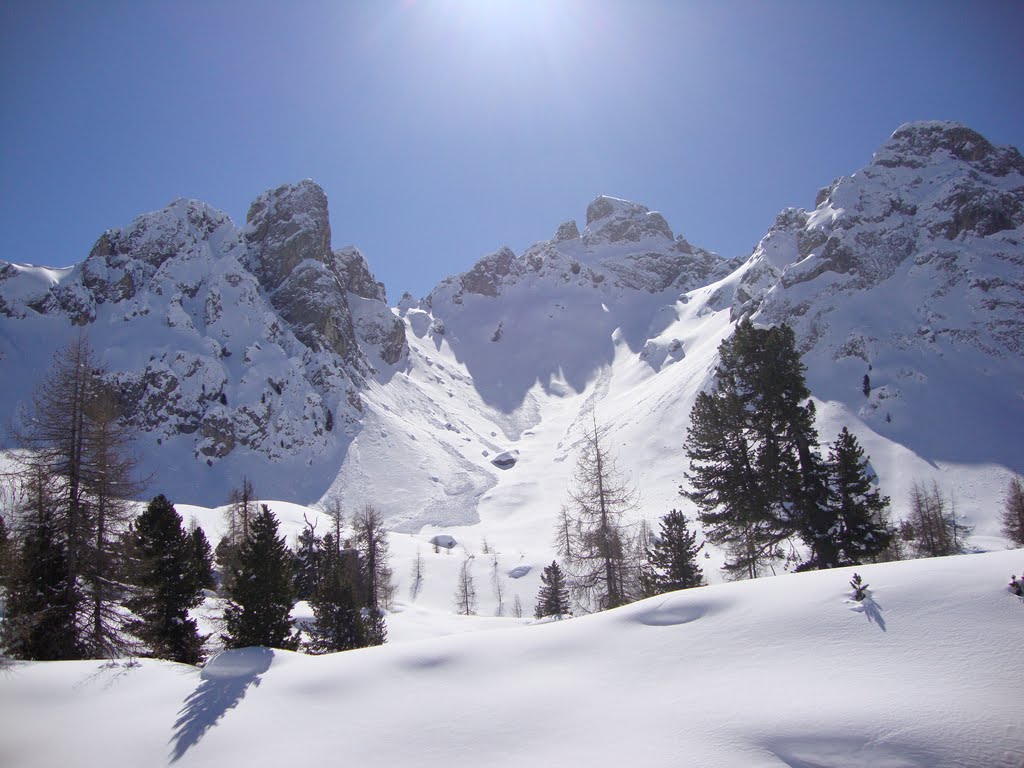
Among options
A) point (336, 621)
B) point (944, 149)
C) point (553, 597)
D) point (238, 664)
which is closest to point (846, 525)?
point (238, 664)

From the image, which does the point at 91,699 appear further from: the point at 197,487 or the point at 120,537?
the point at 197,487

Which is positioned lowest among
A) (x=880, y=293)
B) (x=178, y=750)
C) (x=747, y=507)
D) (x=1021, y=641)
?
(x=178, y=750)

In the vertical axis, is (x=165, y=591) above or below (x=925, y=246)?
below

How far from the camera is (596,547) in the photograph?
817 inches

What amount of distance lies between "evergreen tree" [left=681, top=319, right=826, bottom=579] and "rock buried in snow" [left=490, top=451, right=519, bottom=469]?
99.2 meters

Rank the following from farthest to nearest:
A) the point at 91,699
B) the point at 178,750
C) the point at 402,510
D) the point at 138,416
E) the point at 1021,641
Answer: the point at 138,416
the point at 402,510
the point at 91,699
the point at 178,750
the point at 1021,641

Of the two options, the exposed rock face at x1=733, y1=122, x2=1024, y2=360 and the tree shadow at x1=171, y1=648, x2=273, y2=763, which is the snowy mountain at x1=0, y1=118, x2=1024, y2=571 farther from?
the tree shadow at x1=171, y1=648, x2=273, y2=763

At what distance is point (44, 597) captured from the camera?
15453 mm

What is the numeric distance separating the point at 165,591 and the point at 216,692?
10.0 m

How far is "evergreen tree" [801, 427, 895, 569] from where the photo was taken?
1599 cm

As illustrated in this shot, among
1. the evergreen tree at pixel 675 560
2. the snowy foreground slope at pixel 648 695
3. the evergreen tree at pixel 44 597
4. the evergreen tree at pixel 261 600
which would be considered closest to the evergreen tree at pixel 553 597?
the evergreen tree at pixel 675 560

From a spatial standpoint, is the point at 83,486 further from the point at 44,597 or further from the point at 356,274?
the point at 356,274

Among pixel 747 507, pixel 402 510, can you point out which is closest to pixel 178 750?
pixel 747 507

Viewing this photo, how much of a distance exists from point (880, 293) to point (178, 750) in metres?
122
